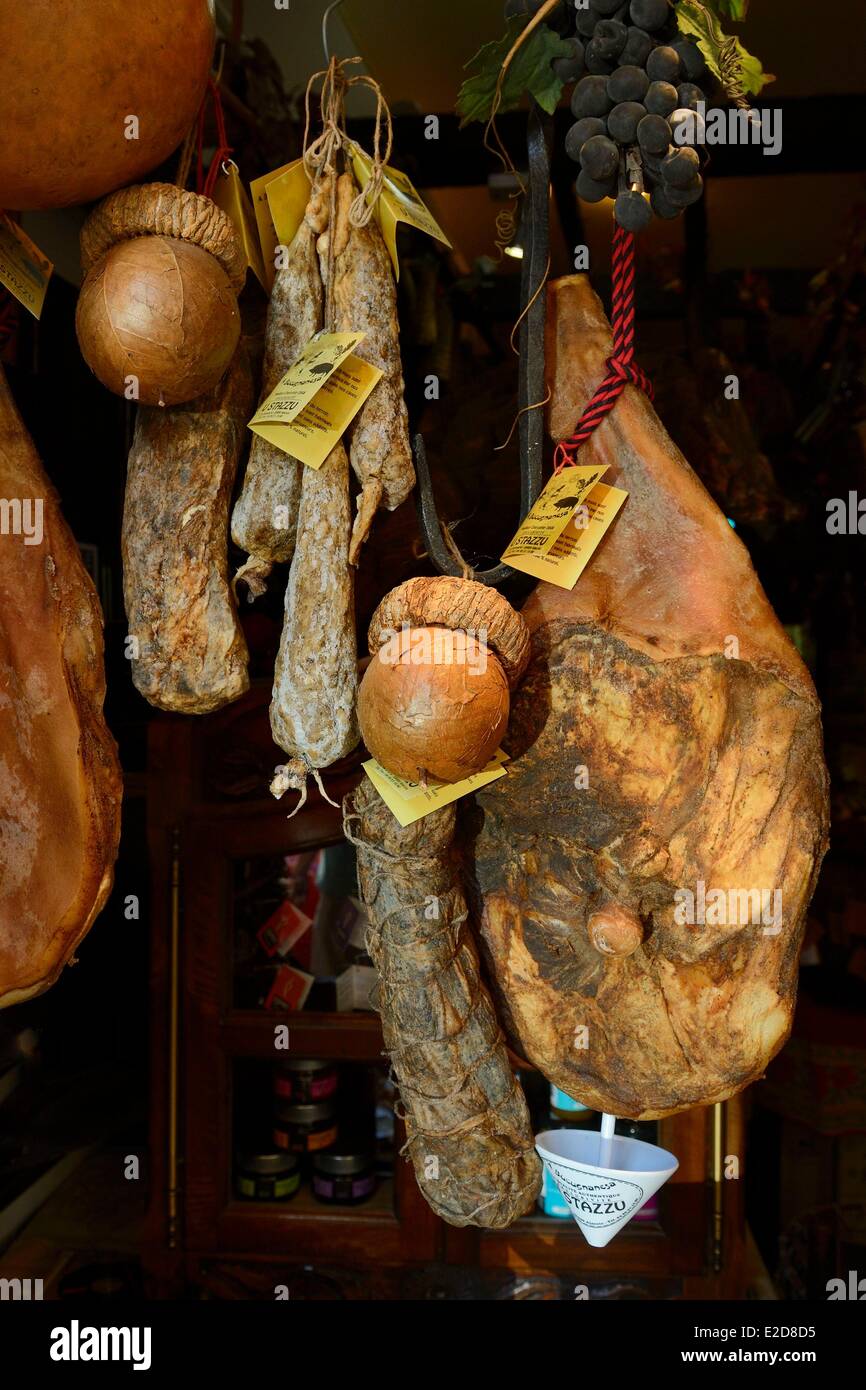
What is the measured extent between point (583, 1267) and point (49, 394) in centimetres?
178

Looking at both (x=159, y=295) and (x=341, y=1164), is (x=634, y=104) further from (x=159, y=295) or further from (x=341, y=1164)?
(x=341, y=1164)

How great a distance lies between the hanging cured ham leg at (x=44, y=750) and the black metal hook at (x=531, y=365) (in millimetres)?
397

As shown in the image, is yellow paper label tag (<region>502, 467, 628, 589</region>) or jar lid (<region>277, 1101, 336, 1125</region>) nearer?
yellow paper label tag (<region>502, 467, 628, 589</region>)

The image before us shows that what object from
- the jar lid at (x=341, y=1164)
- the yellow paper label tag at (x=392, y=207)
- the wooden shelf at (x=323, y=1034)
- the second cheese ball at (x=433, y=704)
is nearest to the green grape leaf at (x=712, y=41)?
the yellow paper label tag at (x=392, y=207)

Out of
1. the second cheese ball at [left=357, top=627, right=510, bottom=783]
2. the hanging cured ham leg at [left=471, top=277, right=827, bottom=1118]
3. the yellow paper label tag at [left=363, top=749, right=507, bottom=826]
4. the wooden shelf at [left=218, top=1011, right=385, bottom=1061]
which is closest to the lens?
the second cheese ball at [left=357, top=627, right=510, bottom=783]

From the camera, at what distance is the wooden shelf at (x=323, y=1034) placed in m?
2.17

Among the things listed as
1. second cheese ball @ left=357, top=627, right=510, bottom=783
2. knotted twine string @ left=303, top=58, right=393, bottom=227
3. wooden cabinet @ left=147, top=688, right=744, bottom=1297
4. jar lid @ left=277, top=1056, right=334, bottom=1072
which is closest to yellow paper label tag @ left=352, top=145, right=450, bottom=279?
knotted twine string @ left=303, top=58, right=393, bottom=227

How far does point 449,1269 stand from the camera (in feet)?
7.26

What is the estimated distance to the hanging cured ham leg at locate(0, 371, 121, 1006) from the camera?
1271 mm

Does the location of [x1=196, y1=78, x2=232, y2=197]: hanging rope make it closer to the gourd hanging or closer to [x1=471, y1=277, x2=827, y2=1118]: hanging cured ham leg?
the gourd hanging

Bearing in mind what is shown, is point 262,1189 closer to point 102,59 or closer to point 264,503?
point 264,503

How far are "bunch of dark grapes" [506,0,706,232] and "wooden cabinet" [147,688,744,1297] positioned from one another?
3.78 ft

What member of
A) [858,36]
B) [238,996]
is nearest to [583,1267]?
[238,996]

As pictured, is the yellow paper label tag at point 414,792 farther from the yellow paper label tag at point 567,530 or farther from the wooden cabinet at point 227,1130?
the wooden cabinet at point 227,1130
